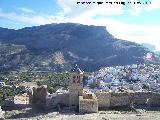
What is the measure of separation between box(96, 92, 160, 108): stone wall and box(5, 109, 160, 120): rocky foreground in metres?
1.75

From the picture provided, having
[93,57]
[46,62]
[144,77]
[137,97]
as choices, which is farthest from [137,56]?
[137,97]

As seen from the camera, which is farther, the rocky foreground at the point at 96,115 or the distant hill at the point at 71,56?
the distant hill at the point at 71,56

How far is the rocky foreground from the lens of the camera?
3531 centimetres

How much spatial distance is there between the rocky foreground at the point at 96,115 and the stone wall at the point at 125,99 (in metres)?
1.75

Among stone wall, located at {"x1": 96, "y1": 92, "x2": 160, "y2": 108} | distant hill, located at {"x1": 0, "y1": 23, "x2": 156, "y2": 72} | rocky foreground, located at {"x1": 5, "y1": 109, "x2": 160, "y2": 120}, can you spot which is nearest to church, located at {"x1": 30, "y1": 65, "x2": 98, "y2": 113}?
rocky foreground, located at {"x1": 5, "y1": 109, "x2": 160, "y2": 120}

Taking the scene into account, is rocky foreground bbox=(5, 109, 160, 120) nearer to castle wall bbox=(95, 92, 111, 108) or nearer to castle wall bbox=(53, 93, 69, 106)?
castle wall bbox=(95, 92, 111, 108)

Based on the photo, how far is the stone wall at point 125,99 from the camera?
3988 cm

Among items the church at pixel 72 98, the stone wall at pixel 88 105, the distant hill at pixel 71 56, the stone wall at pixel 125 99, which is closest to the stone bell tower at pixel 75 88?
the church at pixel 72 98

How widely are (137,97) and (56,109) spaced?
8.99 m

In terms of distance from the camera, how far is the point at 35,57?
17125cm

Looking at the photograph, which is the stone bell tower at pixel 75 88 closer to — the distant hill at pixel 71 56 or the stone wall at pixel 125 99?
the stone wall at pixel 125 99

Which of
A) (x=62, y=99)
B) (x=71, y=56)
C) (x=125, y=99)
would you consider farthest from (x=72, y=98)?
(x=71, y=56)

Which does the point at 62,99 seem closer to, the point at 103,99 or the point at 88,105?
the point at 88,105

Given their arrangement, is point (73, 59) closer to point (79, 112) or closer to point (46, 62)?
point (46, 62)
